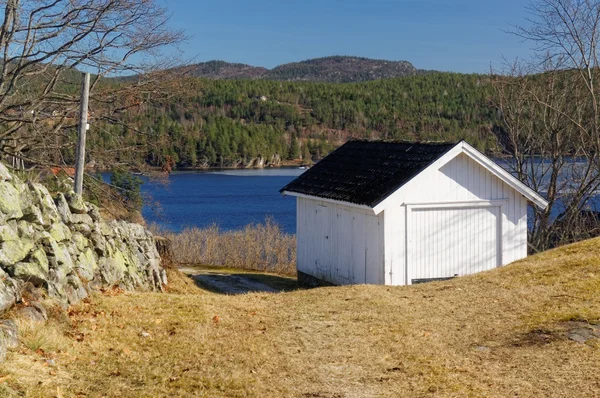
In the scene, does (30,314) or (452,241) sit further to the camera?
(452,241)

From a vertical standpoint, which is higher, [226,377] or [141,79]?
[141,79]

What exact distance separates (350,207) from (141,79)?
8.48 m

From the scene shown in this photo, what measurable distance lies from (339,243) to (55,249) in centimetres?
1099

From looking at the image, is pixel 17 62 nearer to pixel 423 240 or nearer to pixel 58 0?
pixel 58 0

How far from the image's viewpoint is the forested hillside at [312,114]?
82.1 m

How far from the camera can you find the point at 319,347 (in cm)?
1144

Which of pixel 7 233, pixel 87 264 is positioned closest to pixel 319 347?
Answer: pixel 7 233

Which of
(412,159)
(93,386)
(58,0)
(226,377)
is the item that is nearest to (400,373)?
(226,377)

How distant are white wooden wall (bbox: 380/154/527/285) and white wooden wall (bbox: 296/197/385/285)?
0.33 meters

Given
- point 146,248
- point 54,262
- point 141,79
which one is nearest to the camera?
point 54,262

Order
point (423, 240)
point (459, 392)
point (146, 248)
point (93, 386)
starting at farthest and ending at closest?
point (423, 240)
point (146, 248)
point (459, 392)
point (93, 386)

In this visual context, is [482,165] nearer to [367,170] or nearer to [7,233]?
[367,170]

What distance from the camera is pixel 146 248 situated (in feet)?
64.8

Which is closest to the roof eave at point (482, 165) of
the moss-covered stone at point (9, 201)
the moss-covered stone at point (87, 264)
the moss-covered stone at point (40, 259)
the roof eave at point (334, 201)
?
the roof eave at point (334, 201)
